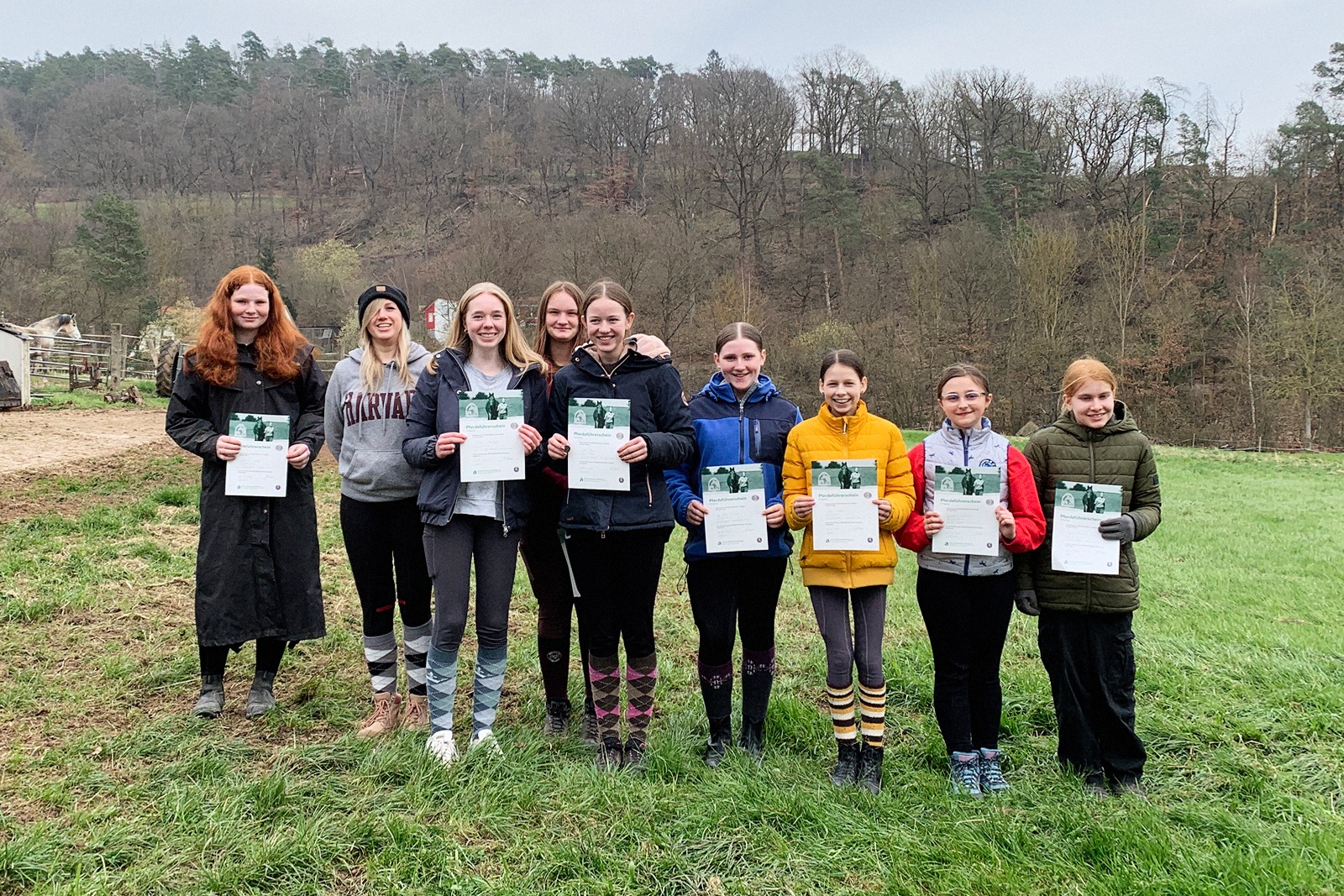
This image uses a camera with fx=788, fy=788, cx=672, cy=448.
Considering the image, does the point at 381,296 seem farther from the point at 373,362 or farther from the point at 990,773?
the point at 990,773

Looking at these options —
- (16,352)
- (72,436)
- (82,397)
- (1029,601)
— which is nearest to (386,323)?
(1029,601)

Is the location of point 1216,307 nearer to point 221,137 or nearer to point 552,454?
point 552,454

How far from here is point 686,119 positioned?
230ft

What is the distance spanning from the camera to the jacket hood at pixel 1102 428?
361 cm

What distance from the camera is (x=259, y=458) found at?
3965mm

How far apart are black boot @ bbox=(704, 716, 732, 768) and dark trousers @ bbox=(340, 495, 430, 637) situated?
156cm

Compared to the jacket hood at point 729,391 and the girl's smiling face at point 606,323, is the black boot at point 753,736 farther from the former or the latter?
the girl's smiling face at point 606,323

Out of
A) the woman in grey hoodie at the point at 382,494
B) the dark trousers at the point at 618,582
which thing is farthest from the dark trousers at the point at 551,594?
the woman in grey hoodie at the point at 382,494

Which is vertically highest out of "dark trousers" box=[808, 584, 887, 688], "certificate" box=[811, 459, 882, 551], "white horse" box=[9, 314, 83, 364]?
"white horse" box=[9, 314, 83, 364]

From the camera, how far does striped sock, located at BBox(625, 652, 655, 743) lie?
3.68m

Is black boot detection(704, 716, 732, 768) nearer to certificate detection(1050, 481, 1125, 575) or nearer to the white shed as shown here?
certificate detection(1050, 481, 1125, 575)

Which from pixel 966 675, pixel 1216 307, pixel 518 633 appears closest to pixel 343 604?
pixel 518 633

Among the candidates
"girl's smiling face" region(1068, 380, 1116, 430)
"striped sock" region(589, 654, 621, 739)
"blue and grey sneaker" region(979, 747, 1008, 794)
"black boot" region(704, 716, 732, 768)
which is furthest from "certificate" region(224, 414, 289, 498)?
"girl's smiling face" region(1068, 380, 1116, 430)

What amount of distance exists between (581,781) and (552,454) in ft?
4.64
